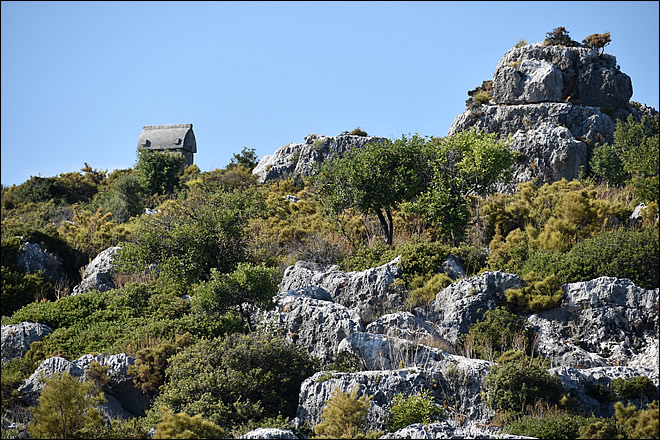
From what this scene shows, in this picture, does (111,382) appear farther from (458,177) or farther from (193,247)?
(458,177)

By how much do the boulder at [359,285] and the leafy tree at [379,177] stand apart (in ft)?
12.7

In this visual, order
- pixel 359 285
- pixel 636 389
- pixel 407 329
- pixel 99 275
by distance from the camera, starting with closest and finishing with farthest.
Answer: pixel 636 389 → pixel 407 329 → pixel 359 285 → pixel 99 275

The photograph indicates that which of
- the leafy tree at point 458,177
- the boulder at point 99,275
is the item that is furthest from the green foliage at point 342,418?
the boulder at point 99,275

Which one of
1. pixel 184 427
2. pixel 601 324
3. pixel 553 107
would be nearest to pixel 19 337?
pixel 184 427

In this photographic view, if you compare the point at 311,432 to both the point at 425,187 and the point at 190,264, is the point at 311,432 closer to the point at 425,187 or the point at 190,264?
the point at 190,264

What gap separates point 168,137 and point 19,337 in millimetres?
34047

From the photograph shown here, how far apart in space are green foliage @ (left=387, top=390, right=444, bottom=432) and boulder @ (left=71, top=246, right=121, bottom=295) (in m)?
12.1

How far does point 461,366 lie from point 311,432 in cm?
332

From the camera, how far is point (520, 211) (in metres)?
22.7

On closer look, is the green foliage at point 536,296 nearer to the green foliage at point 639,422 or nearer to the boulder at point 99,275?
the green foliage at point 639,422

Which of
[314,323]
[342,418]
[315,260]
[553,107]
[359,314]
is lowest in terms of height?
[342,418]

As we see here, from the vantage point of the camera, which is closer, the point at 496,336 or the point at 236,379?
the point at 236,379

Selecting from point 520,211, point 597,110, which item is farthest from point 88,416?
point 597,110

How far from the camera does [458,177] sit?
22.3 metres
